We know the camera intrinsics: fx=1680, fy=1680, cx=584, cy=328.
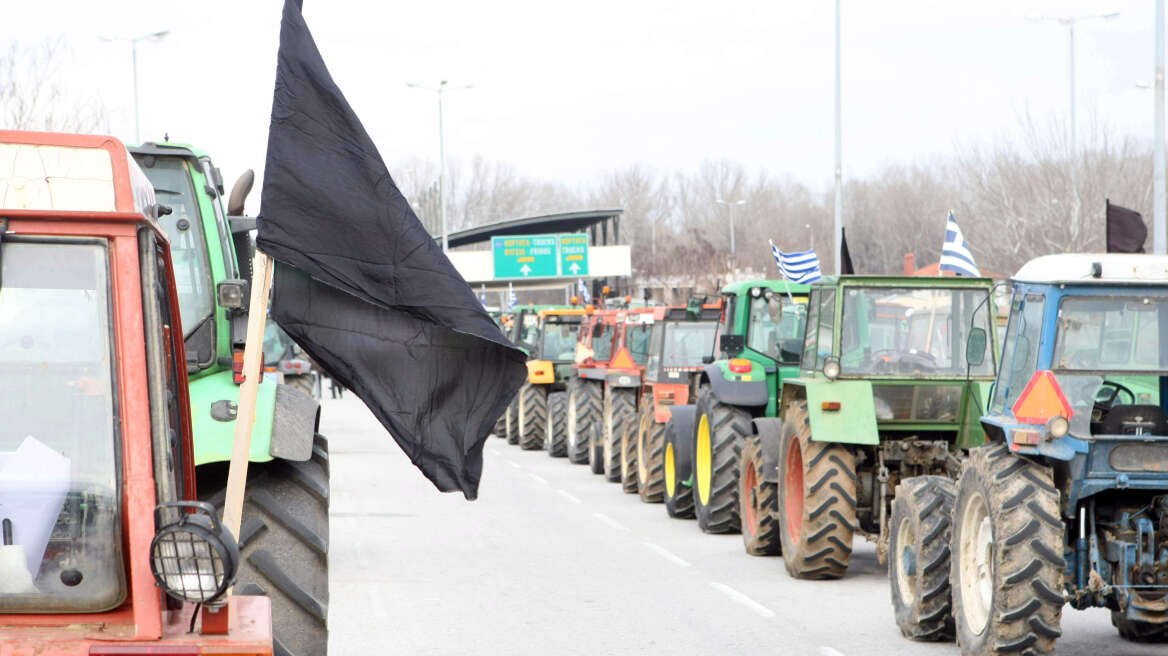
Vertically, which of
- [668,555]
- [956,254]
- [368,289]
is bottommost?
[668,555]

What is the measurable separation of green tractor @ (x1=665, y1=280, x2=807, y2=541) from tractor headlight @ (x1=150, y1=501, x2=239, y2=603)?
428 inches

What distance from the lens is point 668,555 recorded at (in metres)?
14.7

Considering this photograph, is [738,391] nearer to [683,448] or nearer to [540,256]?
[683,448]

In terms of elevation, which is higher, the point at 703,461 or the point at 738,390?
the point at 738,390

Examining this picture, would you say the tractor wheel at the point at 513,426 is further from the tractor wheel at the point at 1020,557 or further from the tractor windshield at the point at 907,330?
the tractor wheel at the point at 1020,557

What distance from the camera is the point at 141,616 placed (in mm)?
3973

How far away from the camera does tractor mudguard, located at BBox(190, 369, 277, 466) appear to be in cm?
589

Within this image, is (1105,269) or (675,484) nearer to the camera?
(1105,269)

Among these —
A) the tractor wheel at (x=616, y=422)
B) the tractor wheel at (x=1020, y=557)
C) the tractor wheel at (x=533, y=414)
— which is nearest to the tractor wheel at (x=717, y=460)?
the tractor wheel at (x=616, y=422)

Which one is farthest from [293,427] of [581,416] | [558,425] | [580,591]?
[558,425]

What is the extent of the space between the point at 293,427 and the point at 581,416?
19821 mm

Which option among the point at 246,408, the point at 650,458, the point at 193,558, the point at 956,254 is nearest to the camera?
the point at 193,558

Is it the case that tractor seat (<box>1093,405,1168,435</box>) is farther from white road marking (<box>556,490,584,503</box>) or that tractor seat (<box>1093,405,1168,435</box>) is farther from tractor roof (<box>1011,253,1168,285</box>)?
white road marking (<box>556,490,584,503</box>)

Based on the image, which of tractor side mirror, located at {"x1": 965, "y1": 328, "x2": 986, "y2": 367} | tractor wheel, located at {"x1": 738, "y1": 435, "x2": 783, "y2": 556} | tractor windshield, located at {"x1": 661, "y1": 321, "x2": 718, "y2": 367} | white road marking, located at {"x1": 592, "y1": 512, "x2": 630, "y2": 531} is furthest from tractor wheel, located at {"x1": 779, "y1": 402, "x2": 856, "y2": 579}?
tractor windshield, located at {"x1": 661, "y1": 321, "x2": 718, "y2": 367}
